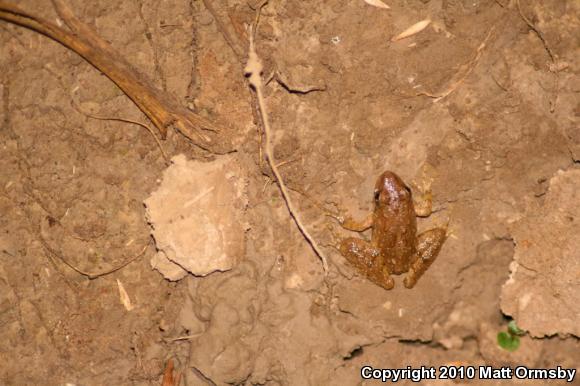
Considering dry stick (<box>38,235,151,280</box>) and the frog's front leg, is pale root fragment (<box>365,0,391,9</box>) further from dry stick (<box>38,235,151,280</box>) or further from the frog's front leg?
dry stick (<box>38,235,151,280</box>)

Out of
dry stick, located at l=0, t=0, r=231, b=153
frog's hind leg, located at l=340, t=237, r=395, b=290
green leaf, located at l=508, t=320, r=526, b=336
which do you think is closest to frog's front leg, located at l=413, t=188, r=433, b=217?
frog's hind leg, located at l=340, t=237, r=395, b=290

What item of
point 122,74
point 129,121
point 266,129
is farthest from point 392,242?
point 122,74

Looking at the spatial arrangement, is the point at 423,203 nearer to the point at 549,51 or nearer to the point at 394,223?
the point at 394,223

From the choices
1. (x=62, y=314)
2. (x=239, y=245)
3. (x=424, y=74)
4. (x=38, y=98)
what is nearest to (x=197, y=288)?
(x=239, y=245)

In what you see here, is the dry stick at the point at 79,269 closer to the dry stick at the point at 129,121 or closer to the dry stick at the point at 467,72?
the dry stick at the point at 129,121

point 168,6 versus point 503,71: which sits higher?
point 168,6

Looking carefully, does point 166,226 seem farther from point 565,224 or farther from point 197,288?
point 565,224
